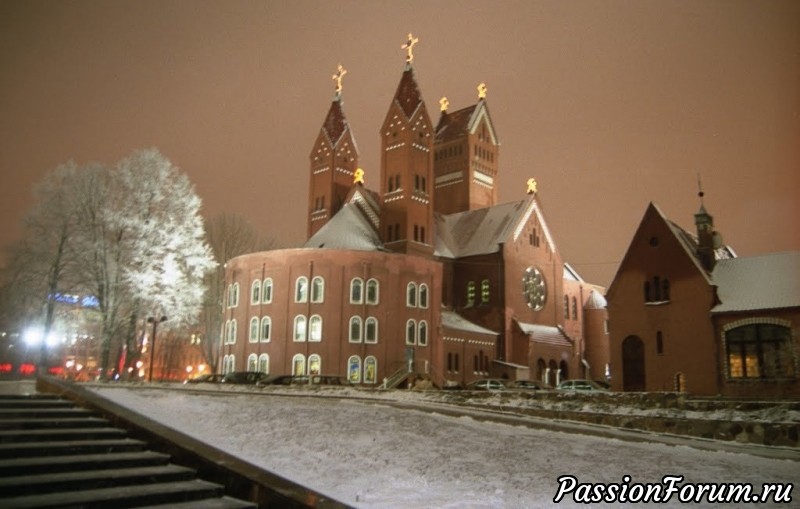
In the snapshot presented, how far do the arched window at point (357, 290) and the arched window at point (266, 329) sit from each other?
6510 mm

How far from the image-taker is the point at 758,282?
3291 cm

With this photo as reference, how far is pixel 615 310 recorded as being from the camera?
3741 centimetres

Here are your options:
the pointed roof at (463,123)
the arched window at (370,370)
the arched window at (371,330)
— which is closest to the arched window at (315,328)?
the arched window at (371,330)

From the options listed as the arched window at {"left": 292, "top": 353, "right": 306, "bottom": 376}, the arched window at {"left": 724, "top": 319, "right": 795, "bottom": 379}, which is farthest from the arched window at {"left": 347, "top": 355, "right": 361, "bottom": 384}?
the arched window at {"left": 724, "top": 319, "right": 795, "bottom": 379}

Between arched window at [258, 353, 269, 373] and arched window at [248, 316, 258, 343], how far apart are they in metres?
1.39

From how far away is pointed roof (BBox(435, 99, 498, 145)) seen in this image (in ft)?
273

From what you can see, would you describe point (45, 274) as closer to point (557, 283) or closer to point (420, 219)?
point (420, 219)

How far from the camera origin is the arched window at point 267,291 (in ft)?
161

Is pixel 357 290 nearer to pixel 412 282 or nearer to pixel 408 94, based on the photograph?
pixel 412 282

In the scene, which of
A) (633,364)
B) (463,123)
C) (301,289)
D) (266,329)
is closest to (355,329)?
(301,289)

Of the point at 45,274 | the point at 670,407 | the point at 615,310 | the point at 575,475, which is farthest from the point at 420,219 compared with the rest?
the point at 575,475

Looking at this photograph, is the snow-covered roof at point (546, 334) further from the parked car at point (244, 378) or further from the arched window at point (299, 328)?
the parked car at point (244, 378)

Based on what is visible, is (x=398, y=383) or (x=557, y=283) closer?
(x=398, y=383)

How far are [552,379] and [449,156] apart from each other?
3261 centimetres
